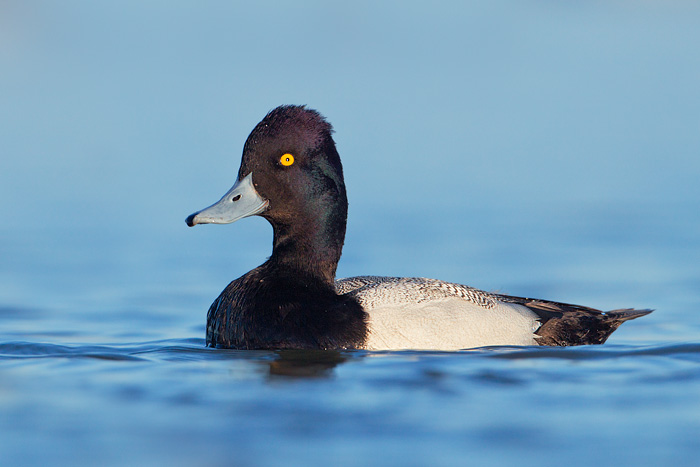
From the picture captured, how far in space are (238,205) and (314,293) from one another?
808 millimetres

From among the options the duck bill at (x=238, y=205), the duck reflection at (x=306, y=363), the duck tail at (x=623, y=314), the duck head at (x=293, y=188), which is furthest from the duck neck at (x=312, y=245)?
the duck tail at (x=623, y=314)

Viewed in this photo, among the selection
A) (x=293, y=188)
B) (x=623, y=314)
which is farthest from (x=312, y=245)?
(x=623, y=314)

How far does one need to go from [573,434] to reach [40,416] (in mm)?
2730

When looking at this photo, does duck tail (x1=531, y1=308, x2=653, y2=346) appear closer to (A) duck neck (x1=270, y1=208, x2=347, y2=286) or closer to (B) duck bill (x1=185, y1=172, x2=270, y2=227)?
(A) duck neck (x1=270, y1=208, x2=347, y2=286)

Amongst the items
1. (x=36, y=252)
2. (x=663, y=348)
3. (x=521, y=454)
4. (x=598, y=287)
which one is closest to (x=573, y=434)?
(x=521, y=454)

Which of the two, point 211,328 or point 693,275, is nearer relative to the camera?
point 211,328

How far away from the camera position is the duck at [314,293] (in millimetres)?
7160

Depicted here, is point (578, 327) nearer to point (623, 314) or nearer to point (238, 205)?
point (623, 314)

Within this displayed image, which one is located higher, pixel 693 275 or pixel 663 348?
pixel 693 275

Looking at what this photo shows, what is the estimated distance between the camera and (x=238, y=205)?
24.8ft

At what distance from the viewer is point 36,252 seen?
456 inches

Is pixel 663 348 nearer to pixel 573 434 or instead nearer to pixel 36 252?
pixel 573 434

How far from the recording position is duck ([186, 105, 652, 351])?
23.5ft

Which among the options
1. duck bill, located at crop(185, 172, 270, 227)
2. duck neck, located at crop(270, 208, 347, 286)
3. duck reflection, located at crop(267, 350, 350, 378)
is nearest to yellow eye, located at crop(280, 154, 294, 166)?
duck bill, located at crop(185, 172, 270, 227)
